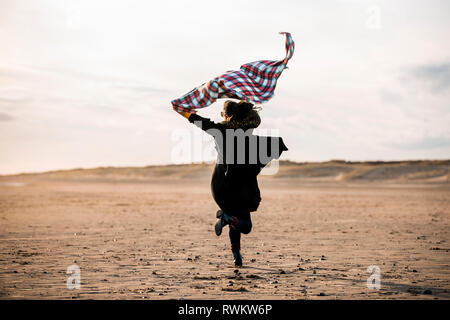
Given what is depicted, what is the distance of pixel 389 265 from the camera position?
23.3 feet

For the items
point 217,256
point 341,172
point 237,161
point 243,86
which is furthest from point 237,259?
point 341,172

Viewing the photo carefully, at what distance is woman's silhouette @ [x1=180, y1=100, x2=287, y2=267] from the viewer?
6355mm

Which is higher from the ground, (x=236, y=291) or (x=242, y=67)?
(x=242, y=67)

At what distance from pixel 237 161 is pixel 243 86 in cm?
109

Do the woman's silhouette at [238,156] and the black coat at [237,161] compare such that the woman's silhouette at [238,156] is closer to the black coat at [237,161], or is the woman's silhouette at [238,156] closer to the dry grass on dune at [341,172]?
the black coat at [237,161]

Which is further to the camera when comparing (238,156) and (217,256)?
(217,256)

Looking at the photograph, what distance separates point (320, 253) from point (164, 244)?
10.3ft

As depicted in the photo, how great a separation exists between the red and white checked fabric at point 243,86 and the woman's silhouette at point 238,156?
14cm

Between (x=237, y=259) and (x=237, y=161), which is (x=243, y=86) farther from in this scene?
(x=237, y=259)

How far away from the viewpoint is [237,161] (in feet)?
21.0

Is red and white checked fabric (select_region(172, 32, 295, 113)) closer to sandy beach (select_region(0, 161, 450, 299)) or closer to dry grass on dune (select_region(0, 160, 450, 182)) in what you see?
sandy beach (select_region(0, 161, 450, 299))

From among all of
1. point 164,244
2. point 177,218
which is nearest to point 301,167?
point 177,218

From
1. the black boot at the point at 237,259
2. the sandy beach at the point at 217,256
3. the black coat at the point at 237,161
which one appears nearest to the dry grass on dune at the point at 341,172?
the sandy beach at the point at 217,256
